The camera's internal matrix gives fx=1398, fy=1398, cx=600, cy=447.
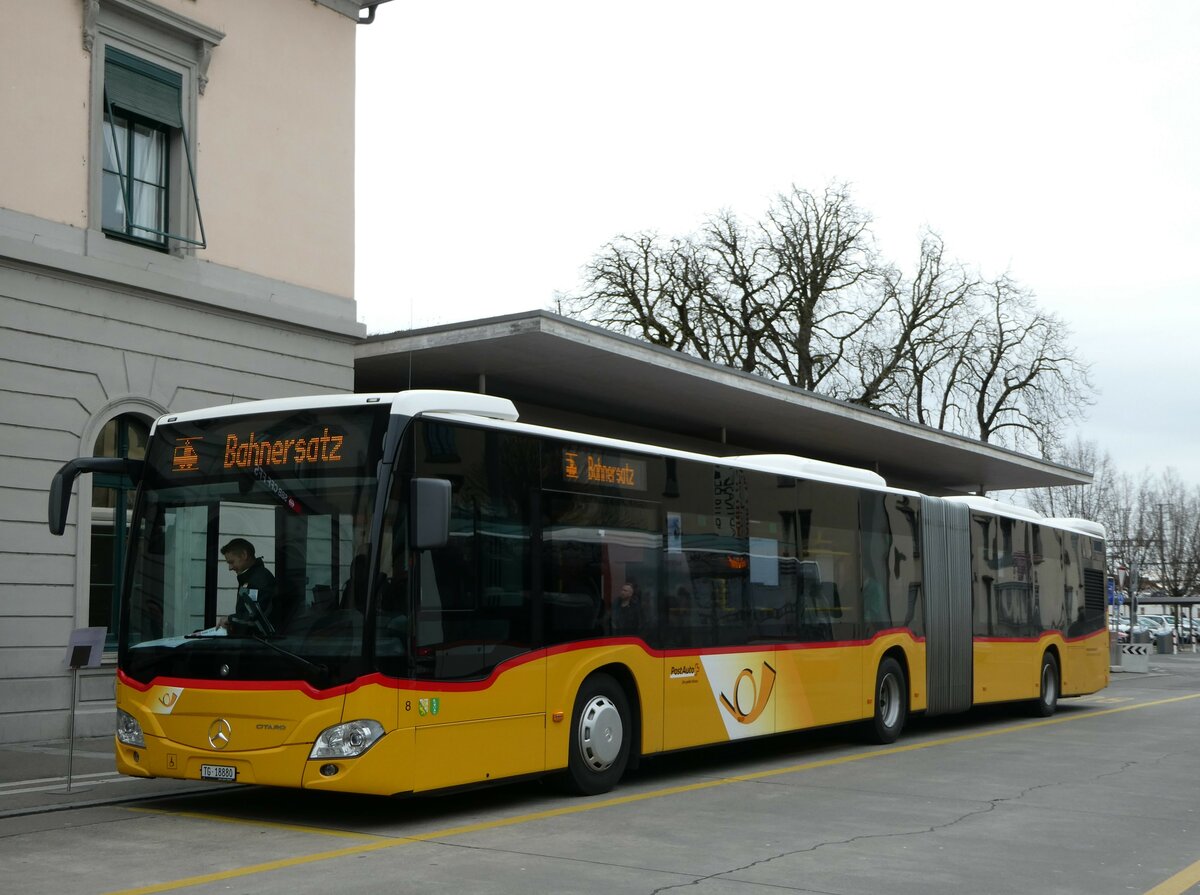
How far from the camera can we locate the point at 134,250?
1633 cm

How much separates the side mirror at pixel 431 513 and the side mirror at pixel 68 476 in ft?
7.79

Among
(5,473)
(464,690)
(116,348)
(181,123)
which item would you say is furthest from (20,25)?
(464,690)

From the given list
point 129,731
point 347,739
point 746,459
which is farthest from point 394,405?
point 746,459

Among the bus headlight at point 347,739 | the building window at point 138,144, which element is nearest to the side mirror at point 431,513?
the bus headlight at point 347,739

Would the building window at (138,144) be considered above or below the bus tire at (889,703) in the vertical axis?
above

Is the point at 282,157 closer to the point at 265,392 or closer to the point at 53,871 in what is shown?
the point at 265,392

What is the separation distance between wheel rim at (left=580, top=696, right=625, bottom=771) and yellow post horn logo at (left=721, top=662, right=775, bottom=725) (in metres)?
1.77

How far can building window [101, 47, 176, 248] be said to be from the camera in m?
16.4

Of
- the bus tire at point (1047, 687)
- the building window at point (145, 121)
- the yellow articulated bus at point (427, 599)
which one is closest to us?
the yellow articulated bus at point (427, 599)

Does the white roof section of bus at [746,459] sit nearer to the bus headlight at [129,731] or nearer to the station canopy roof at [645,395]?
the bus headlight at [129,731]

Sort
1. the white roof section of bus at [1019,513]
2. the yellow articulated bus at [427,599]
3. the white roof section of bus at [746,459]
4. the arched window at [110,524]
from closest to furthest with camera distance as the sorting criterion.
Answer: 1. the yellow articulated bus at [427,599]
2. the white roof section of bus at [746,459]
3. the arched window at [110,524]
4. the white roof section of bus at [1019,513]

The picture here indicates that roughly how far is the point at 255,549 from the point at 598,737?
325 cm

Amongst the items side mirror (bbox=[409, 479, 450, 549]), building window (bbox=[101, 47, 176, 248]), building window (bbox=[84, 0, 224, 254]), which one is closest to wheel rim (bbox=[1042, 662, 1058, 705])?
building window (bbox=[84, 0, 224, 254])

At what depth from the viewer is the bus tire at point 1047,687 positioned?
67.9 ft
